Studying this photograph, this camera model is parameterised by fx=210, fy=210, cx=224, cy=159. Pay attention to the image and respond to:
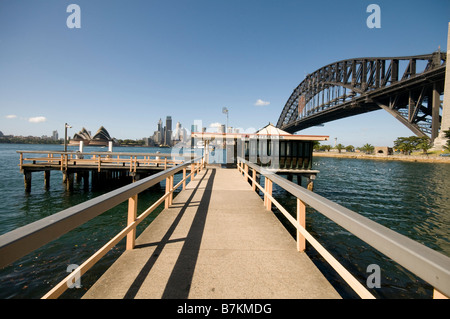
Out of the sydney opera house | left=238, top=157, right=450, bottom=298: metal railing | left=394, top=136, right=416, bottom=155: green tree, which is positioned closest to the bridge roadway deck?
left=238, top=157, right=450, bottom=298: metal railing

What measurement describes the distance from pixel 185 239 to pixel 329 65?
10105 cm

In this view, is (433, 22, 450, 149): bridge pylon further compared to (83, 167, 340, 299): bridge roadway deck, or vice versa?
(433, 22, 450, 149): bridge pylon

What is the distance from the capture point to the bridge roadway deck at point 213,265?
2338 millimetres

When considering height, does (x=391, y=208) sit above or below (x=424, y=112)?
below

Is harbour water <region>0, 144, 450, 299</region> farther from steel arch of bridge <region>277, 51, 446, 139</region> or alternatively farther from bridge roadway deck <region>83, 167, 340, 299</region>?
steel arch of bridge <region>277, 51, 446, 139</region>

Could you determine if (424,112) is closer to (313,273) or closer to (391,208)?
(391,208)

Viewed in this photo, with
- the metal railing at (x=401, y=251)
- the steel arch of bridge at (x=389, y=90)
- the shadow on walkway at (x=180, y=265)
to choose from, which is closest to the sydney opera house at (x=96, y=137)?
the steel arch of bridge at (x=389, y=90)

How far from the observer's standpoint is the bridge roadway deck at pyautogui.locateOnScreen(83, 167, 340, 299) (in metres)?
2.34

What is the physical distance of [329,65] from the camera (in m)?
85.8

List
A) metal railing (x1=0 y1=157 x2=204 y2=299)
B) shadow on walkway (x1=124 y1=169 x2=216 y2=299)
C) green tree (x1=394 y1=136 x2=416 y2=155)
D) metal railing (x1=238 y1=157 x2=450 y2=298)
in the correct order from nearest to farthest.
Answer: metal railing (x1=238 y1=157 x2=450 y2=298) < metal railing (x1=0 y1=157 x2=204 y2=299) < shadow on walkway (x1=124 y1=169 x2=216 y2=299) < green tree (x1=394 y1=136 x2=416 y2=155)

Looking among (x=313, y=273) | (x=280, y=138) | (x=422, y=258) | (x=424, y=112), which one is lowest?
(x=313, y=273)

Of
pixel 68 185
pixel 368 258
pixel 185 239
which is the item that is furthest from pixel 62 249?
pixel 68 185

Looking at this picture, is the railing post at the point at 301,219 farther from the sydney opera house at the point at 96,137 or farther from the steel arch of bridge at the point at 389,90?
the sydney opera house at the point at 96,137
